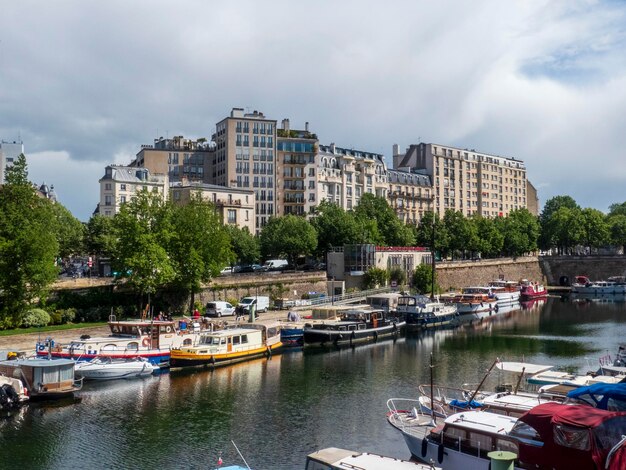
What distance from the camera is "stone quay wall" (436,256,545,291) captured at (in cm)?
11731

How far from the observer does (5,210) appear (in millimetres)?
58750

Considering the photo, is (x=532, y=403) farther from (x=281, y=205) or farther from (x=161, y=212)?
(x=281, y=205)

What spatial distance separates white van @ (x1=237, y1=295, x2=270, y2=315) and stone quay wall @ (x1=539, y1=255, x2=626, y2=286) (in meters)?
88.8

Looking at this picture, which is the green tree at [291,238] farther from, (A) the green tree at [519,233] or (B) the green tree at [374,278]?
(A) the green tree at [519,233]

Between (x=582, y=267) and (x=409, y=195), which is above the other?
(x=409, y=195)

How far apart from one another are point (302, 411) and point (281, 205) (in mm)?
90479

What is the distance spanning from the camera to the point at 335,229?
104562mm

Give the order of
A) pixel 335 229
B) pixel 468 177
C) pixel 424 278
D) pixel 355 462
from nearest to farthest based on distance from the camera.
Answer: pixel 355 462 → pixel 424 278 → pixel 335 229 → pixel 468 177

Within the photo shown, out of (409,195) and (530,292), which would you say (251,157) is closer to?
(409,195)

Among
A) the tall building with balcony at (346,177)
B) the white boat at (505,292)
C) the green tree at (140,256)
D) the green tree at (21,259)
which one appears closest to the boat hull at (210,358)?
the green tree at (140,256)

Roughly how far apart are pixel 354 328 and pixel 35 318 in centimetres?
3009

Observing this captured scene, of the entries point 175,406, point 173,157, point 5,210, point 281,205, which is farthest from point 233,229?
point 175,406

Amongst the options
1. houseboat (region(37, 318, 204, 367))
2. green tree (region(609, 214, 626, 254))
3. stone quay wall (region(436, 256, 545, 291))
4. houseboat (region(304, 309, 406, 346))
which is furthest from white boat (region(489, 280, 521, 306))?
houseboat (region(37, 318, 204, 367))

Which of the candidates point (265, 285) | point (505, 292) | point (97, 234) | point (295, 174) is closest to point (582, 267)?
point (505, 292)
